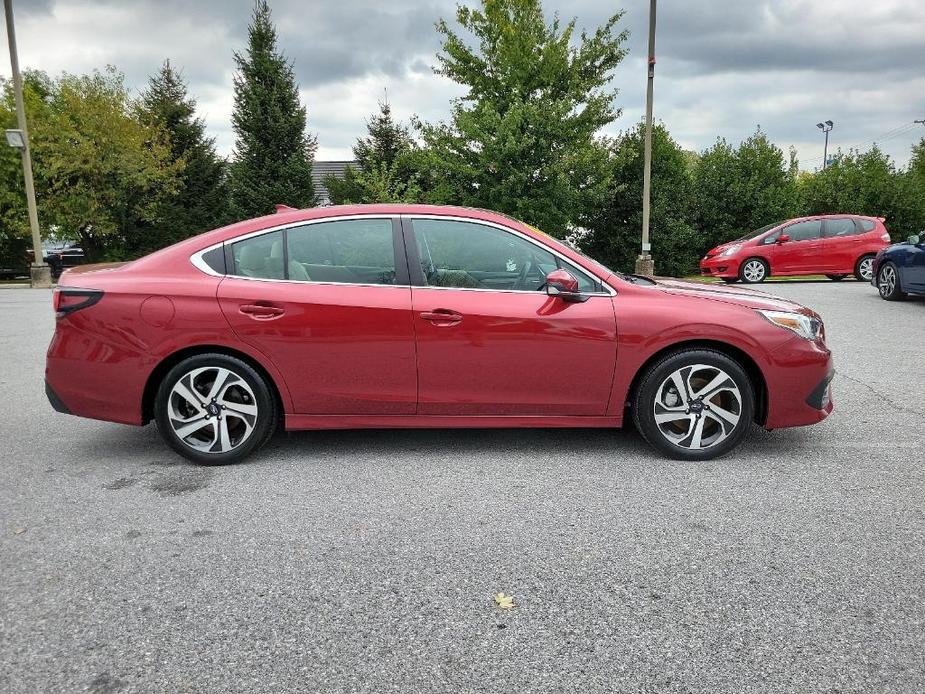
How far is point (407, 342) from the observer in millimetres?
4227

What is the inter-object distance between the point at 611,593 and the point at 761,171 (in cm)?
2397

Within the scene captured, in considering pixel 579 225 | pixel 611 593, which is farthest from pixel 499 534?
pixel 579 225

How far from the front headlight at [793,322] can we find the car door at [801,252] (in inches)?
575

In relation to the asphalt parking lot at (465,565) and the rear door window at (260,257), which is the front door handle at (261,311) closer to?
the rear door window at (260,257)

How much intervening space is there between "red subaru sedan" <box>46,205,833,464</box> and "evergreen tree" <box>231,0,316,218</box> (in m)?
24.1

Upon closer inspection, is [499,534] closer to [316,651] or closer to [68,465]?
[316,651]

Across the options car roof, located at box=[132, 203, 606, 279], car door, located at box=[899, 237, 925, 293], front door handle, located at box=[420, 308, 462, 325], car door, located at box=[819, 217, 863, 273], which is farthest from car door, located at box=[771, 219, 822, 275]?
front door handle, located at box=[420, 308, 462, 325]

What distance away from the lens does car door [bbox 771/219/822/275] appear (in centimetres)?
1766


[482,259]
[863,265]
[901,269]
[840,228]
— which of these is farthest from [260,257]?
[863,265]

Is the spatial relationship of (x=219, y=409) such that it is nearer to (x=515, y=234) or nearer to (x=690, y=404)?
(x=515, y=234)

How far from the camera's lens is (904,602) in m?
2.70

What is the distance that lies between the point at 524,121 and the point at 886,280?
10.5 metres

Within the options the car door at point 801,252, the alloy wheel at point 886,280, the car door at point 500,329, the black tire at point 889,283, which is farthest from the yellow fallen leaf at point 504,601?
the car door at point 801,252

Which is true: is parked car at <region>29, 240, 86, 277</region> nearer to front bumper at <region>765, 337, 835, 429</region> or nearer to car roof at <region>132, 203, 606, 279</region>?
car roof at <region>132, 203, 606, 279</region>
